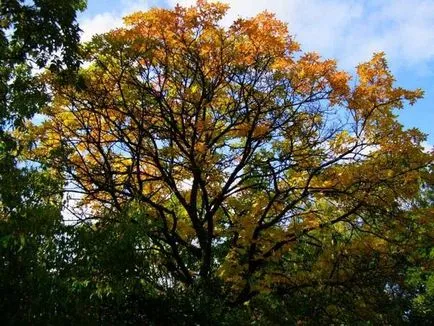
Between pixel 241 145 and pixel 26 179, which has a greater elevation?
pixel 241 145

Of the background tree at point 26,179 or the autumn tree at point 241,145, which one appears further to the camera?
the autumn tree at point 241,145

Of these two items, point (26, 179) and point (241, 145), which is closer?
point (26, 179)

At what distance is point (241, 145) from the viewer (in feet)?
43.3

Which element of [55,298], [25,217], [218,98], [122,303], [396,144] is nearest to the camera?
[55,298]

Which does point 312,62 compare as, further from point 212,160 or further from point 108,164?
point 108,164

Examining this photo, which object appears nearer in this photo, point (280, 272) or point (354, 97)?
point (354, 97)

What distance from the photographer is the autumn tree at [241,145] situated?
11398 mm

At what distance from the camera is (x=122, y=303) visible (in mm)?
8727

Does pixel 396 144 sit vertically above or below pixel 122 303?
above

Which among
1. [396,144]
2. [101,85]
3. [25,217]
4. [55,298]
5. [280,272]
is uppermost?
[101,85]

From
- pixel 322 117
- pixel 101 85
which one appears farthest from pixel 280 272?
pixel 101 85

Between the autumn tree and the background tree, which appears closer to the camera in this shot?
the background tree

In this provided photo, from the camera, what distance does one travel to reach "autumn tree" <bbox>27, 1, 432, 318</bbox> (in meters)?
11.4

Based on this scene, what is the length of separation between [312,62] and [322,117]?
1.36 metres
